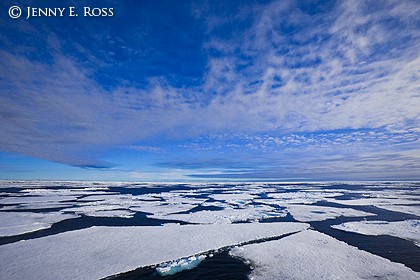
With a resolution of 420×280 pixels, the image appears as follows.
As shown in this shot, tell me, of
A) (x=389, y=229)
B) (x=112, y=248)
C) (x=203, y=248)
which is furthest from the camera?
(x=389, y=229)

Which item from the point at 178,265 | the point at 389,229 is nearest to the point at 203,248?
the point at 178,265

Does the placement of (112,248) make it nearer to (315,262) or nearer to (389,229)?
(315,262)

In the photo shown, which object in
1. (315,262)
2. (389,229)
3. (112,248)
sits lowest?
(389,229)

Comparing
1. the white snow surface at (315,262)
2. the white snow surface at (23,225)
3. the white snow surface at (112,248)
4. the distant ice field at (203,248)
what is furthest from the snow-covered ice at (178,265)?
the white snow surface at (23,225)

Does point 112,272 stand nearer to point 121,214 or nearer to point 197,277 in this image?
point 197,277

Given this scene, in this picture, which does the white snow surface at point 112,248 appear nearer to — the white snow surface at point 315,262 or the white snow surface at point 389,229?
the white snow surface at point 315,262

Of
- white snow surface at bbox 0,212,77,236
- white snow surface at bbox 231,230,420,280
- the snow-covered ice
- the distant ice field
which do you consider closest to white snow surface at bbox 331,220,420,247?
the distant ice field

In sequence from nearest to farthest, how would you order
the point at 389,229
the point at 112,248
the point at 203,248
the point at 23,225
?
the point at 112,248 < the point at 203,248 < the point at 389,229 < the point at 23,225
